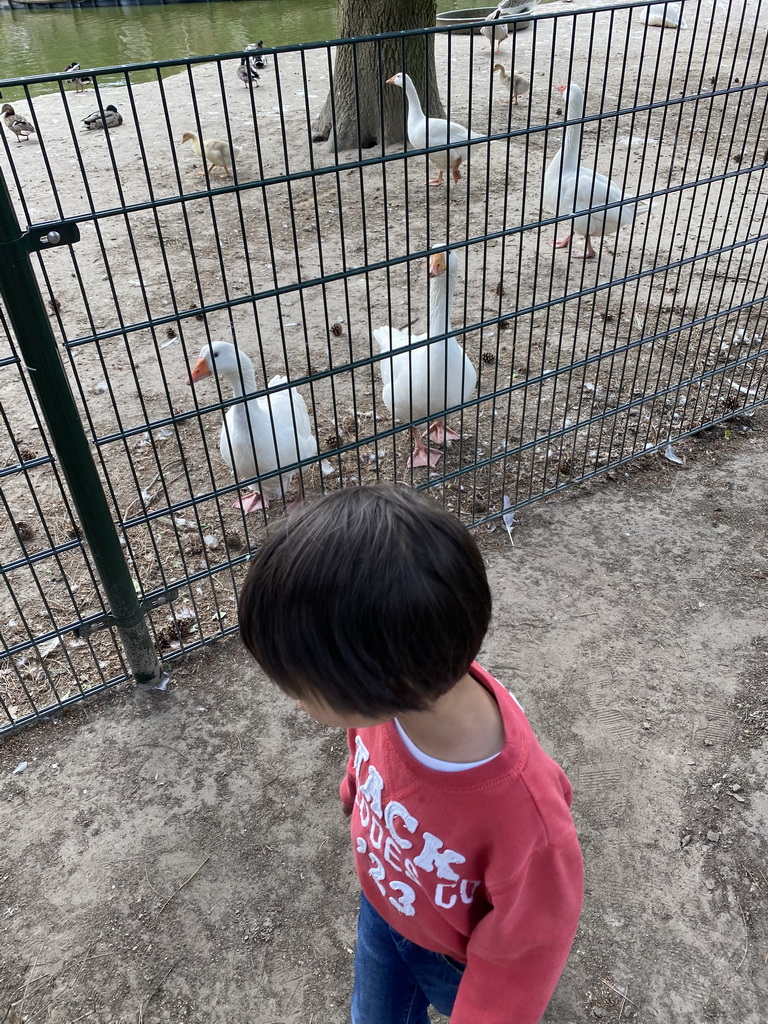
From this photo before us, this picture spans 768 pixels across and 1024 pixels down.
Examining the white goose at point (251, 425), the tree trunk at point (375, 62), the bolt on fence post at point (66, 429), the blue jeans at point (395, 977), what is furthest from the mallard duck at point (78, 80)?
the tree trunk at point (375, 62)

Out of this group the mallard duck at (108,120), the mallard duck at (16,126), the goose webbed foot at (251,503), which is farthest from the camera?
the mallard duck at (108,120)

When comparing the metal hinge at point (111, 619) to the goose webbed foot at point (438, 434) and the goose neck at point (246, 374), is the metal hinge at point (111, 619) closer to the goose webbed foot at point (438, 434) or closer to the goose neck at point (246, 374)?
the goose neck at point (246, 374)

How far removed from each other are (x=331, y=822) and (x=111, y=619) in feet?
3.28

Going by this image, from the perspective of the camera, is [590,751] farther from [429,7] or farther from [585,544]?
[429,7]

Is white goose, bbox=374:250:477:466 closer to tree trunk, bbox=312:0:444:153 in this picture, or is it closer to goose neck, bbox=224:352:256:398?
goose neck, bbox=224:352:256:398

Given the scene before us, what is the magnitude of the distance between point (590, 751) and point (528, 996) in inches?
57.9

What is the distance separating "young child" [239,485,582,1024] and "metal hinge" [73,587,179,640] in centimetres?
148

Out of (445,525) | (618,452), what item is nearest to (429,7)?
(618,452)

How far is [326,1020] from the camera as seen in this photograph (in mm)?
1912

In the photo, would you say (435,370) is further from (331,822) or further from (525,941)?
(525,941)

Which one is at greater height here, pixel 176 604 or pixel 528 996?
pixel 528 996

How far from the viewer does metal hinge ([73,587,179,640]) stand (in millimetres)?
2492

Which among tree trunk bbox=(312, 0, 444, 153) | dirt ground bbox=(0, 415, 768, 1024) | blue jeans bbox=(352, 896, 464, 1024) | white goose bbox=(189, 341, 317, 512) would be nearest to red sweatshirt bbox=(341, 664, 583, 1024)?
blue jeans bbox=(352, 896, 464, 1024)

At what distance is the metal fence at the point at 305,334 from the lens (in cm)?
226
